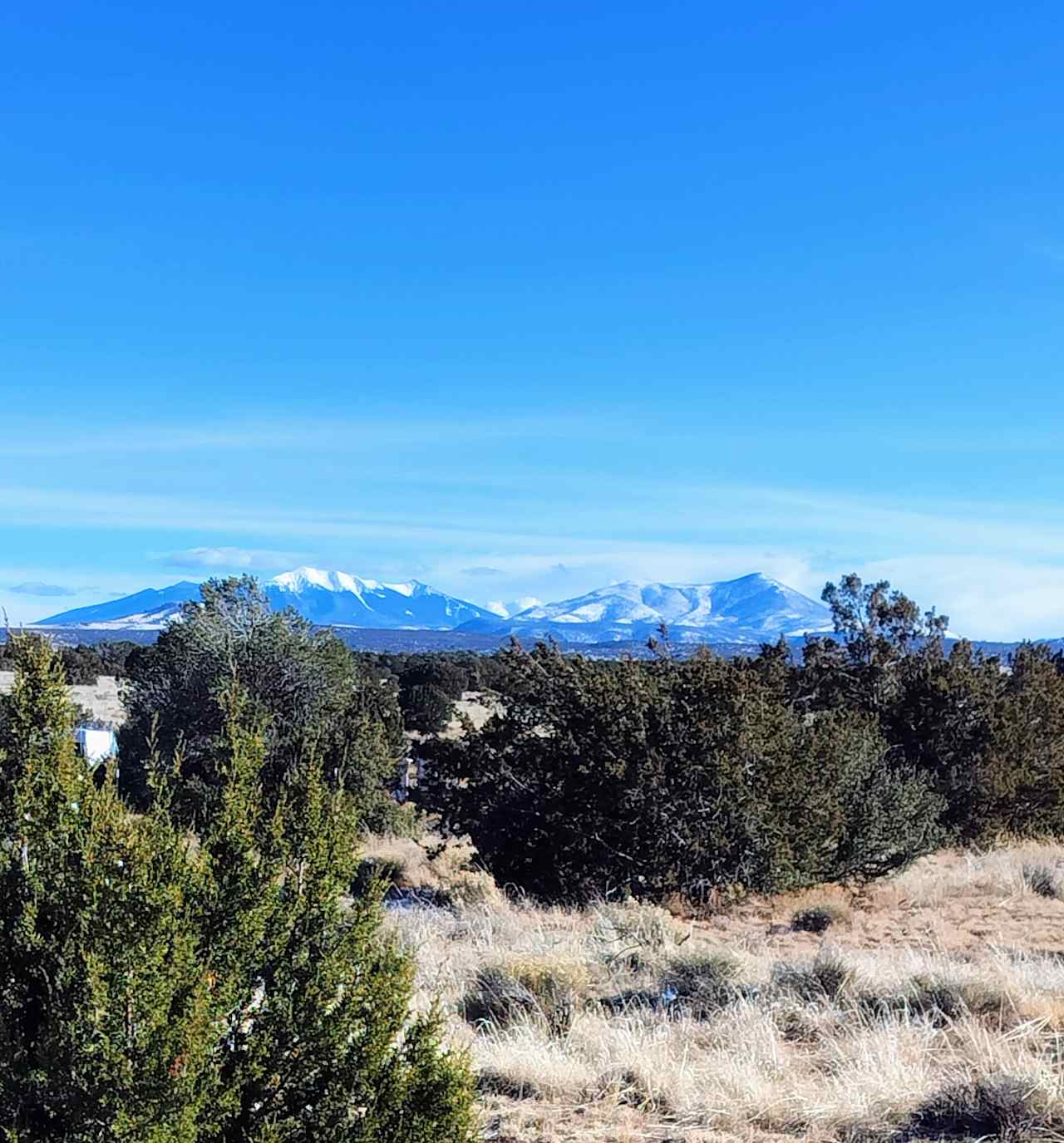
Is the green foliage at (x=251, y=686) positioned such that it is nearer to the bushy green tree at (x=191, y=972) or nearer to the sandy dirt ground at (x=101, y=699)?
the sandy dirt ground at (x=101, y=699)

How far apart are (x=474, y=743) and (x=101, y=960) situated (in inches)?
484

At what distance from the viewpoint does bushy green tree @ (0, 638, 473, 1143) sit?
304 cm

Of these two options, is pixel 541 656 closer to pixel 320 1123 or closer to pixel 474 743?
pixel 474 743

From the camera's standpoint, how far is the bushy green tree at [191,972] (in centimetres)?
304

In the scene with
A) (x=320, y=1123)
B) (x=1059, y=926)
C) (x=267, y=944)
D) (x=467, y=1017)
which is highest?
(x=267, y=944)

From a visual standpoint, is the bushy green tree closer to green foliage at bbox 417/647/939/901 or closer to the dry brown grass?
the dry brown grass

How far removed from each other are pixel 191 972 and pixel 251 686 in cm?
1848

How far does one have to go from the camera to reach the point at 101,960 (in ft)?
9.95

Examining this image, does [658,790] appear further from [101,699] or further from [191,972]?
[101,699]

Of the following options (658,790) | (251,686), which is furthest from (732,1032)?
(251,686)

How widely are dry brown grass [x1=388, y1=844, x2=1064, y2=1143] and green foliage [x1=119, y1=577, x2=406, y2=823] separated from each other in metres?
10.1

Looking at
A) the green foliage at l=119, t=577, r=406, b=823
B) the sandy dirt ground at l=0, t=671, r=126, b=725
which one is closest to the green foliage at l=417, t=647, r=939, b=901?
the green foliage at l=119, t=577, r=406, b=823

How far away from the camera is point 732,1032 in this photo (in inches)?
244

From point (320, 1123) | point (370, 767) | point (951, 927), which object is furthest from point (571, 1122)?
point (370, 767)
